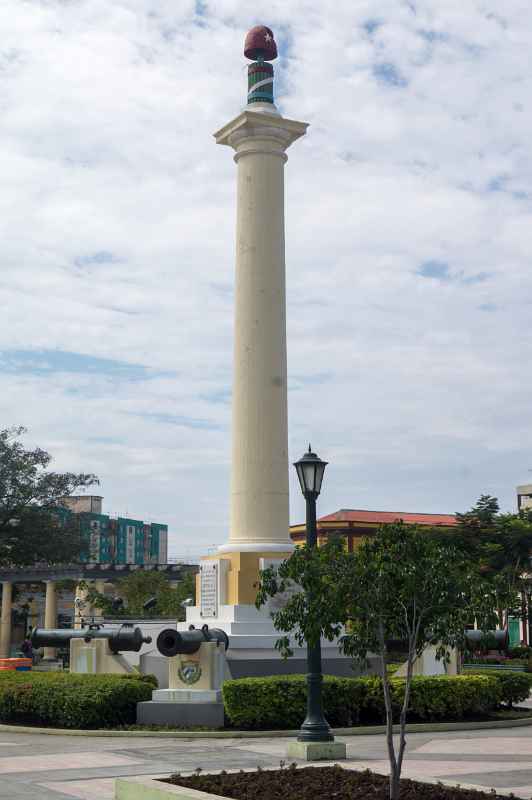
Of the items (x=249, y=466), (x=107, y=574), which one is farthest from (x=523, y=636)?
(x=249, y=466)

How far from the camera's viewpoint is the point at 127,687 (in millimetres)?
22375

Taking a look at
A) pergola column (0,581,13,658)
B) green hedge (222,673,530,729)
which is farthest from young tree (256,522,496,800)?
pergola column (0,581,13,658)

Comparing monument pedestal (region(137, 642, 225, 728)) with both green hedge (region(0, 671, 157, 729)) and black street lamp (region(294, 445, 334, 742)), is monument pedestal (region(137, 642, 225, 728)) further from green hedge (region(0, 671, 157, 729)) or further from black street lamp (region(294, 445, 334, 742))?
black street lamp (region(294, 445, 334, 742))

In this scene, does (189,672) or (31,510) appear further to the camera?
(31,510)

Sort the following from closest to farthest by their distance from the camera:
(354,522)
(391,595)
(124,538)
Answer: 1. (391,595)
2. (354,522)
3. (124,538)

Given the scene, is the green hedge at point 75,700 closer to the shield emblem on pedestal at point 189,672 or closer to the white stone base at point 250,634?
the shield emblem on pedestal at point 189,672

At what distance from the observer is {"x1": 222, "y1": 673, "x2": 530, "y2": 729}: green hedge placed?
2108 cm

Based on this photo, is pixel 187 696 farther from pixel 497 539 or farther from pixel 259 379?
pixel 497 539

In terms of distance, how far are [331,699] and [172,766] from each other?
605cm

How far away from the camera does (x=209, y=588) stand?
2827 centimetres

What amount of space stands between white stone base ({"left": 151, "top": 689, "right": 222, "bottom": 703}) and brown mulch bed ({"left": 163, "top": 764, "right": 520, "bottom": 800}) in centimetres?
953

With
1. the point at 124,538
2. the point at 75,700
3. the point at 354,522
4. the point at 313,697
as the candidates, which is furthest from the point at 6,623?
the point at 124,538

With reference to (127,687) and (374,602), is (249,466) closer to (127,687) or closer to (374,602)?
(127,687)

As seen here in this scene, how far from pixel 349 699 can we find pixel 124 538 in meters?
128
